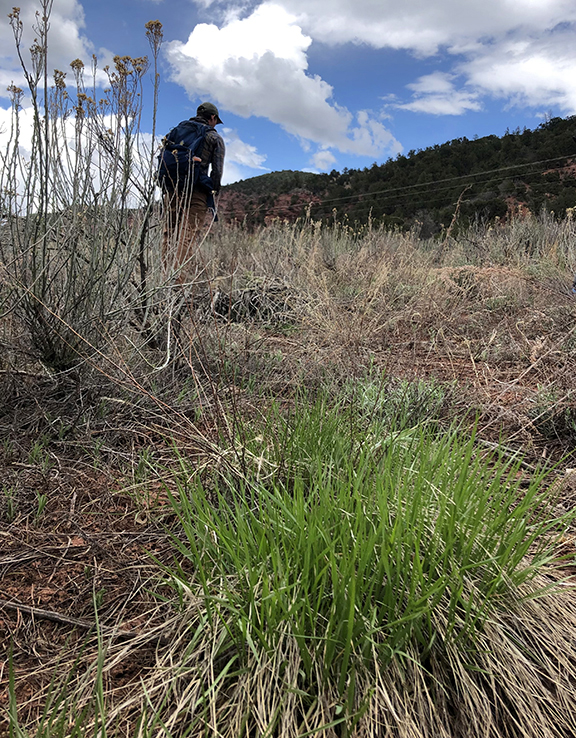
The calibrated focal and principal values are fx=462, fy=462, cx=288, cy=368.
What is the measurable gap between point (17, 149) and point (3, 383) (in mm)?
1289

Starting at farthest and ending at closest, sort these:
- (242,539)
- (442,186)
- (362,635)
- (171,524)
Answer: (442,186), (171,524), (242,539), (362,635)

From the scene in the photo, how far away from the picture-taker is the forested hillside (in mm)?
20055

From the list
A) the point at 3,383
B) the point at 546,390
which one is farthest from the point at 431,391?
the point at 3,383

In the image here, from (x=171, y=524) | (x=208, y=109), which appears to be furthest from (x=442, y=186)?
(x=171, y=524)

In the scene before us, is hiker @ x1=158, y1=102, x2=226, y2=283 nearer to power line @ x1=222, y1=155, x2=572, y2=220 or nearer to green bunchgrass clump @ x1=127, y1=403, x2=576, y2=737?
green bunchgrass clump @ x1=127, y1=403, x2=576, y2=737

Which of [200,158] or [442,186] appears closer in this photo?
[200,158]

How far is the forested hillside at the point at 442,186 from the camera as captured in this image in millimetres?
20055

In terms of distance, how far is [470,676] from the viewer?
3.56ft

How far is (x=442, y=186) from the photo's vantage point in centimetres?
2336

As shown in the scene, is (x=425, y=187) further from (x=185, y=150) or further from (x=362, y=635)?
(x=362, y=635)

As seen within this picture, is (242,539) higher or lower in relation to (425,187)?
lower

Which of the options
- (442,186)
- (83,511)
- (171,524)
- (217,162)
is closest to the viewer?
(171,524)

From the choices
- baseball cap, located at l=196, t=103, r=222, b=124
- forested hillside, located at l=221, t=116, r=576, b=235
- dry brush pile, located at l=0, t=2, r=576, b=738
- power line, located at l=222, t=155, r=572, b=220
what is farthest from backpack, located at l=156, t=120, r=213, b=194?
power line, located at l=222, t=155, r=572, b=220

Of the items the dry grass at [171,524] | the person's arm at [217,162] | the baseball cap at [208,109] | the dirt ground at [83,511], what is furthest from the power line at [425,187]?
the dirt ground at [83,511]
